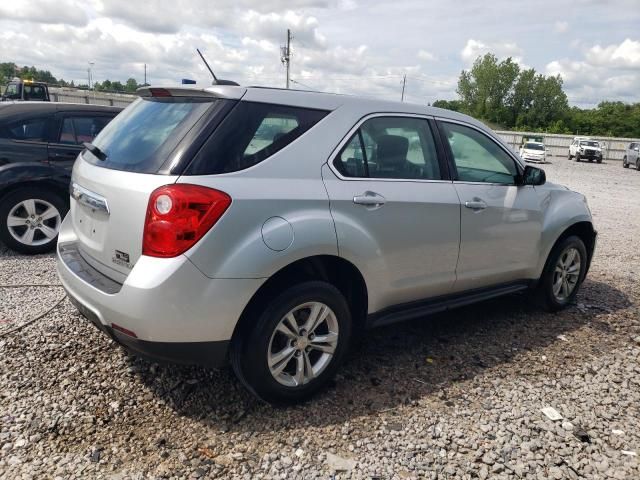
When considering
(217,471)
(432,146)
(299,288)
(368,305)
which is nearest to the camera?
(217,471)

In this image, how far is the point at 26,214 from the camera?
5.97m

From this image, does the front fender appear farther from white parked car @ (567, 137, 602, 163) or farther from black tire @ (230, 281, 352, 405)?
→ white parked car @ (567, 137, 602, 163)

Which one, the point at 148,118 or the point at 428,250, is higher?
the point at 148,118

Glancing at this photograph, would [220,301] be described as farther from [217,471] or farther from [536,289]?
[536,289]

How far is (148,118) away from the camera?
10.4 ft

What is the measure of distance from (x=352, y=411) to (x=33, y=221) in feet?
15.1

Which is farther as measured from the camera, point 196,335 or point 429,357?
point 429,357

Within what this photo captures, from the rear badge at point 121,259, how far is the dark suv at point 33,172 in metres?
3.72

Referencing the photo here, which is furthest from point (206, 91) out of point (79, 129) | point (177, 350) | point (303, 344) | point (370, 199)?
point (79, 129)

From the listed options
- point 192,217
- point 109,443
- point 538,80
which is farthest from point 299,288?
point 538,80

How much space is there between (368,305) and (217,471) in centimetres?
135

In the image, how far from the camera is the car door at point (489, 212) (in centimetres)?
392

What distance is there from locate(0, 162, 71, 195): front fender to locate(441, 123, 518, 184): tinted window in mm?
4361

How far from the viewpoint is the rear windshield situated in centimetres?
284
